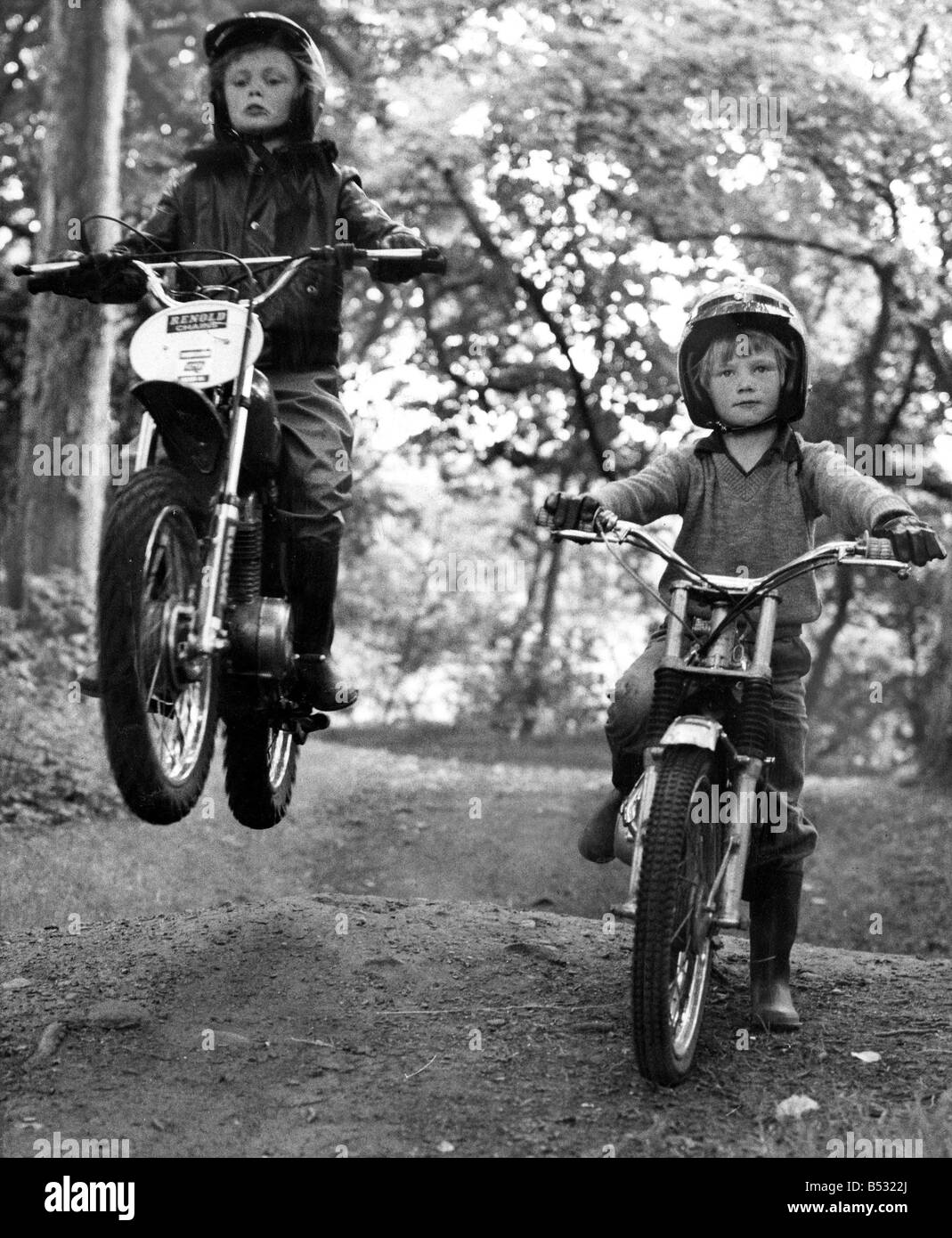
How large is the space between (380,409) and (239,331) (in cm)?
1783

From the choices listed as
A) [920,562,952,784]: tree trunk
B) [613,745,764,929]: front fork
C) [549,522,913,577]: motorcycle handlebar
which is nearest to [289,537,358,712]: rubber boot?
[549,522,913,577]: motorcycle handlebar

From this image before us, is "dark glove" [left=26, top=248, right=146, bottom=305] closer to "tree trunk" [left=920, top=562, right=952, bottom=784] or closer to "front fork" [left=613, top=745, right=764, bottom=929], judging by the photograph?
"front fork" [left=613, top=745, right=764, bottom=929]

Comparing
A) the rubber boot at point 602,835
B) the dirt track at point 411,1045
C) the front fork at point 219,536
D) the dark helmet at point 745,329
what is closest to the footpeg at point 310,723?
the dirt track at point 411,1045

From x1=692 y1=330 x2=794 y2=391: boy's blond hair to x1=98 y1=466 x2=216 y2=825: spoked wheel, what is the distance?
171cm

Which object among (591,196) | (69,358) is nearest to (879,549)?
(69,358)

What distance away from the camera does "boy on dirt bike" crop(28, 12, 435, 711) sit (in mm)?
5137

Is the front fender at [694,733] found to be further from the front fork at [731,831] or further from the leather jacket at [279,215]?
the leather jacket at [279,215]

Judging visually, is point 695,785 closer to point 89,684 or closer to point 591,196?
point 89,684

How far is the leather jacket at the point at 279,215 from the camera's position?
5254mm

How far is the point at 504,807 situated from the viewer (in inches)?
452

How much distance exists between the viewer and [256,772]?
5.31 meters

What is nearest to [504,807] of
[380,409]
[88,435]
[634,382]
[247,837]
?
[247,837]

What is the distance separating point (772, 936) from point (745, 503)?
4.53 ft
